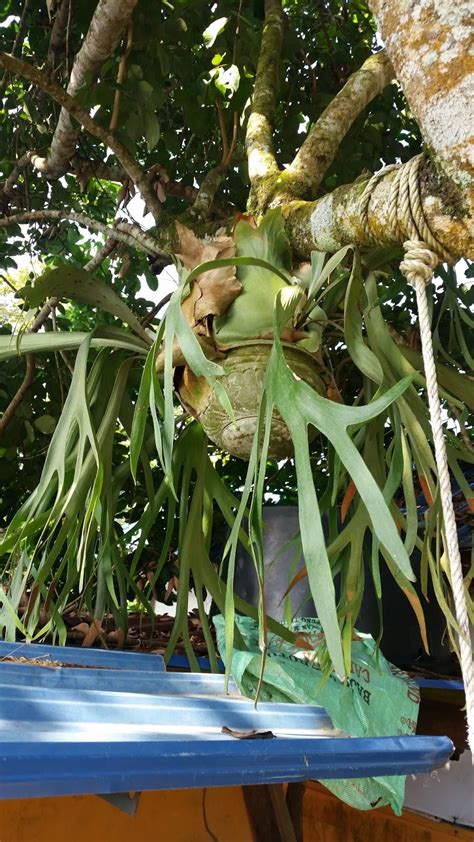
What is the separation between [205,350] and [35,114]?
1235mm

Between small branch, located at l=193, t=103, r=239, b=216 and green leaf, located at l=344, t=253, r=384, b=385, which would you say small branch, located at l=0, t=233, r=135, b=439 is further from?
green leaf, located at l=344, t=253, r=384, b=385

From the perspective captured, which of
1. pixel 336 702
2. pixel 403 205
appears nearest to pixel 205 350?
pixel 403 205

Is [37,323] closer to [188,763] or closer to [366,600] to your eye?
[366,600]

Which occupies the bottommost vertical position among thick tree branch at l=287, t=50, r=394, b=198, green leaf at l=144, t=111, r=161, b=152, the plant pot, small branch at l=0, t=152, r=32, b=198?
the plant pot

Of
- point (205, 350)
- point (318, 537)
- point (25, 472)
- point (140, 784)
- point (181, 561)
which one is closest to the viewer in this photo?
point (140, 784)

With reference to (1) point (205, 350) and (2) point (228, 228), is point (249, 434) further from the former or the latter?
(2) point (228, 228)

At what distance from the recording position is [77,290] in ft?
4.68

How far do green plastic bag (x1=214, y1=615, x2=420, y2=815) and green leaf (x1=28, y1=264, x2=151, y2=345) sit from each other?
2.08ft

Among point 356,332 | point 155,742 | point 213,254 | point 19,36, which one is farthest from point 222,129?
point 155,742

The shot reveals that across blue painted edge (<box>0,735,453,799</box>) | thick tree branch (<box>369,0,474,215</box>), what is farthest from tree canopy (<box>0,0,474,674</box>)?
blue painted edge (<box>0,735,453,799</box>)

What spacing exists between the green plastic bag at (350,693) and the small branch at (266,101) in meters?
0.88

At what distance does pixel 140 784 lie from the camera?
602 millimetres

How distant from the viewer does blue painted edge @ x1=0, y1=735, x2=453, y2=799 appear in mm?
547

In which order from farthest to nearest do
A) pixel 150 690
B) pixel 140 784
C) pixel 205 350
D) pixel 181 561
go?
pixel 181 561
pixel 205 350
pixel 150 690
pixel 140 784
